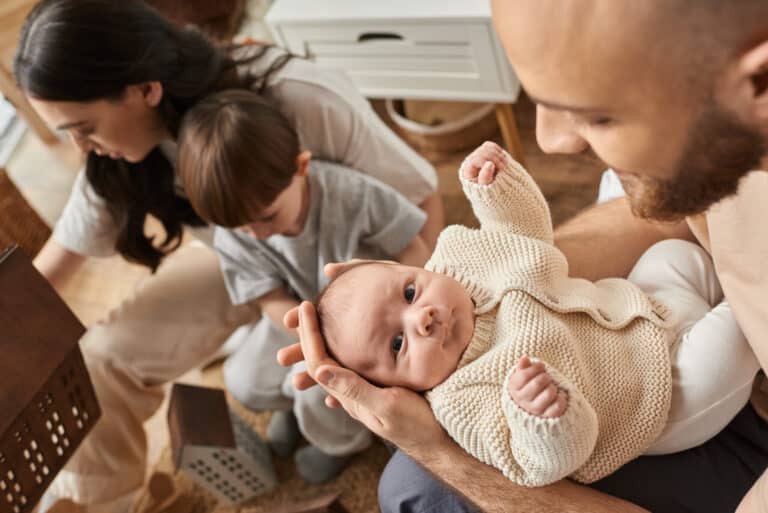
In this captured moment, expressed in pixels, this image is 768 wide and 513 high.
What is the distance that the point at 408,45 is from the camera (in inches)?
74.2

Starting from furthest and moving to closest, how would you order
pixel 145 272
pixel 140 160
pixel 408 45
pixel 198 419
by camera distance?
pixel 145 272 < pixel 408 45 < pixel 198 419 < pixel 140 160

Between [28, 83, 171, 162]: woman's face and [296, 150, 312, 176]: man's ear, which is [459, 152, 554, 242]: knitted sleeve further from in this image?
[28, 83, 171, 162]: woman's face

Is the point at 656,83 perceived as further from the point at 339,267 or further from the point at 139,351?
the point at 139,351

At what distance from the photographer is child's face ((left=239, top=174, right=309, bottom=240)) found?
129 cm

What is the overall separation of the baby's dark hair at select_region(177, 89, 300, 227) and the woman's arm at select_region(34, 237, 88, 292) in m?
0.45

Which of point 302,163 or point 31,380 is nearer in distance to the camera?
point 31,380

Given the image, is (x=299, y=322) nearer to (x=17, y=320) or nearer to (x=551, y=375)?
(x=551, y=375)

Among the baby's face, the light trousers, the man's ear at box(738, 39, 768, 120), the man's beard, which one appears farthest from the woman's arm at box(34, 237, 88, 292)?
the man's ear at box(738, 39, 768, 120)

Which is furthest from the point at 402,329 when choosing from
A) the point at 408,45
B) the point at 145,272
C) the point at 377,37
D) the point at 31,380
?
the point at 145,272

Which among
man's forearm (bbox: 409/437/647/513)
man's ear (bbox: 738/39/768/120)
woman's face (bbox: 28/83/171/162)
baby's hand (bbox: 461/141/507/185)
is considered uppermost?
man's ear (bbox: 738/39/768/120)

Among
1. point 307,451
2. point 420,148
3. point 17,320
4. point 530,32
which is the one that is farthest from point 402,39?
point 530,32

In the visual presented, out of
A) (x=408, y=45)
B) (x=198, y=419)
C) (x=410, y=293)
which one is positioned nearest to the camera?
(x=410, y=293)

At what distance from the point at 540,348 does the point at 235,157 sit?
0.59 meters

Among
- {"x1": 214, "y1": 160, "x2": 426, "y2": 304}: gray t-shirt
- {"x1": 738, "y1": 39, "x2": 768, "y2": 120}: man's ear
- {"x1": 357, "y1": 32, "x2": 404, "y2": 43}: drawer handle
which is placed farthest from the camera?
{"x1": 357, "y1": 32, "x2": 404, "y2": 43}: drawer handle
